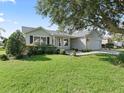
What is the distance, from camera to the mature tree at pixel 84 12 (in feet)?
62.5

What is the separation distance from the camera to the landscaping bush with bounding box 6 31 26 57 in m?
23.0

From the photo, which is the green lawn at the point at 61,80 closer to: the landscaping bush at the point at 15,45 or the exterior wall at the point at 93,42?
the landscaping bush at the point at 15,45

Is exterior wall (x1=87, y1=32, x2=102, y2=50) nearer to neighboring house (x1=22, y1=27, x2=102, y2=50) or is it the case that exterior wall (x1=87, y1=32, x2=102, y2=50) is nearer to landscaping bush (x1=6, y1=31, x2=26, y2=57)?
neighboring house (x1=22, y1=27, x2=102, y2=50)

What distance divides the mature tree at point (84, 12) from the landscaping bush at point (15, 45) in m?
3.73

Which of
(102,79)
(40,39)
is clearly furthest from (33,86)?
(40,39)

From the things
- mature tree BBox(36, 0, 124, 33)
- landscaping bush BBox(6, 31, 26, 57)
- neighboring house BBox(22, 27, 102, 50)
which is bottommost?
landscaping bush BBox(6, 31, 26, 57)

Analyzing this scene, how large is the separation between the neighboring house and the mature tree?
537 inches

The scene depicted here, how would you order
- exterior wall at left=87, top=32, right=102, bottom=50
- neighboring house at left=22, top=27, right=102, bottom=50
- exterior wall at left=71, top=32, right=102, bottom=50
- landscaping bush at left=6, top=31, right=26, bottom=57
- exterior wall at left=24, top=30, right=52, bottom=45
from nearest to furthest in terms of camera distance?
1. landscaping bush at left=6, top=31, right=26, bottom=57
2. exterior wall at left=24, top=30, right=52, bottom=45
3. neighboring house at left=22, top=27, right=102, bottom=50
4. exterior wall at left=71, top=32, right=102, bottom=50
5. exterior wall at left=87, top=32, right=102, bottom=50

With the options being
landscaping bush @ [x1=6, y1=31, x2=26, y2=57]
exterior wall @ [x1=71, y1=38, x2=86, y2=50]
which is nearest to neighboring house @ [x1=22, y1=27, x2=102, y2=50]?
exterior wall @ [x1=71, y1=38, x2=86, y2=50]

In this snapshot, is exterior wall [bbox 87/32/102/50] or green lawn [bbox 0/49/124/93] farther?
exterior wall [bbox 87/32/102/50]

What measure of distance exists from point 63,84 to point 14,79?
306cm

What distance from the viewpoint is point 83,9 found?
63.4 ft

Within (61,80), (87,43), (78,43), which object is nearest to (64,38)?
(78,43)

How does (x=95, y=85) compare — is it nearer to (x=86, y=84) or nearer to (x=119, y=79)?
(x=86, y=84)
